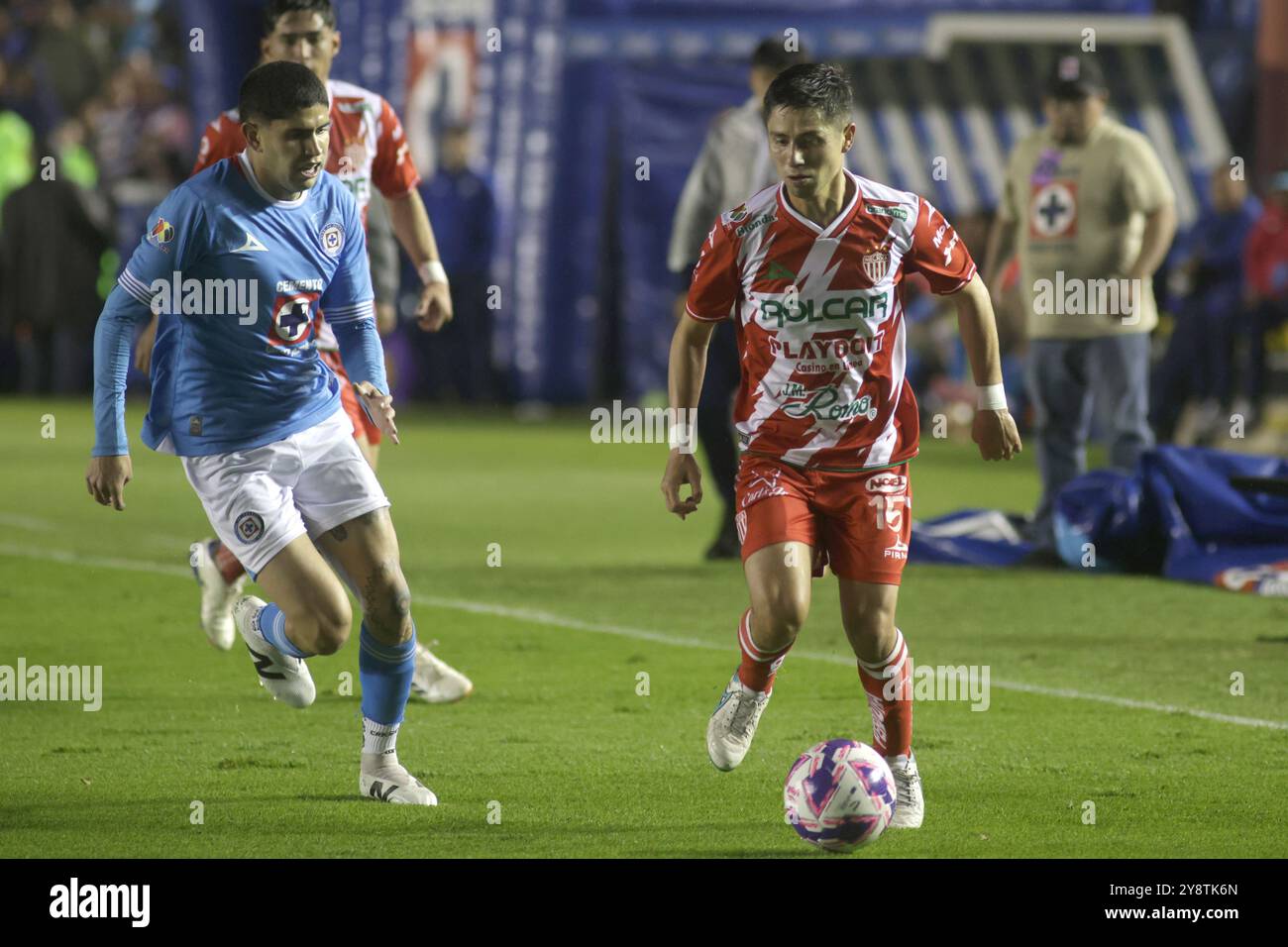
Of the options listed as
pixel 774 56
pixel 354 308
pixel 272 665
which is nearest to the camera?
pixel 354 308

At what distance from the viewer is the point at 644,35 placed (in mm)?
22531

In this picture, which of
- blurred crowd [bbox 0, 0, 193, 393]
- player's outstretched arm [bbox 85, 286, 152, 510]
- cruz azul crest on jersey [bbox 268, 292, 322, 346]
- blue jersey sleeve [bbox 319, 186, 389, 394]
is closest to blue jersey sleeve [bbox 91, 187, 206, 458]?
player's outstretched arm [bbox 85, 286, 152, 510]

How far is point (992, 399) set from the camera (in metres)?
6.38

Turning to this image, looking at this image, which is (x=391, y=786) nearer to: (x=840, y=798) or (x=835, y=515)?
(x=840, y=798)

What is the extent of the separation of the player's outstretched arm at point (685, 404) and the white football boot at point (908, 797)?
0.93m

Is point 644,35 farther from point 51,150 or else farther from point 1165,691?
point 1165,691

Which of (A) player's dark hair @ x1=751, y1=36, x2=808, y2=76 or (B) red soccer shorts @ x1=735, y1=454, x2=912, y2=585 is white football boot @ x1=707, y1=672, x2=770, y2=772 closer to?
(B) red soccer shorts @ x1=735, y1=454, x2=912, y2=585

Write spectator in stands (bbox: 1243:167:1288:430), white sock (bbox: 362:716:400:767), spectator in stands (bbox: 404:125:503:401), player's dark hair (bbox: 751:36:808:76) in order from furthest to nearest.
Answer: spectator in stands (bbox: 404:125:503:401)
spectator in stands (bbox: 1243:167:1288:430)
player's dark hair (bbox: 751:36:808:76)
white sock (bbox: 362:716:400:767)

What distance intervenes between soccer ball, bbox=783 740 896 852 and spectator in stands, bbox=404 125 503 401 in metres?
16.7

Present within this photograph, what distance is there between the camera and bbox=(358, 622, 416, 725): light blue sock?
646 cm

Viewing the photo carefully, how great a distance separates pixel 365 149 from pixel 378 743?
8.47 feet

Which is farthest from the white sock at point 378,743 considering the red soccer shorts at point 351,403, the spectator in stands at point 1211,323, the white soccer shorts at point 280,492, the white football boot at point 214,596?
the spectator in stands at point 1211,323

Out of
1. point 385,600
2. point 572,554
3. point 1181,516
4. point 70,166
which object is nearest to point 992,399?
point 385,600

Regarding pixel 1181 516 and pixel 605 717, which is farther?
pixel 1181 516
